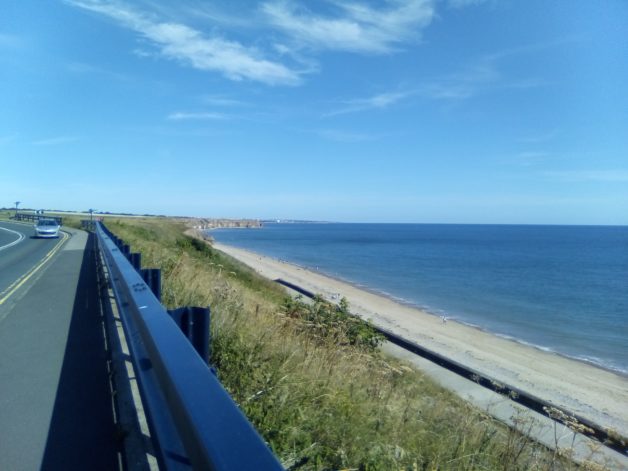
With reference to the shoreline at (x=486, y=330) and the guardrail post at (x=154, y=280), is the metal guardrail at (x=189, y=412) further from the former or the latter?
the shoreline at (x=486, y=330)

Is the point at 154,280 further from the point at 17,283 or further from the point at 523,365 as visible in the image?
the point at 523,365

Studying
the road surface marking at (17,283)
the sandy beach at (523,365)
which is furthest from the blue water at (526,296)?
the road surface marking at (17,283)

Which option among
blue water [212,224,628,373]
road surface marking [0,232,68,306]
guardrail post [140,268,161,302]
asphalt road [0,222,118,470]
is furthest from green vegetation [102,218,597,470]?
blue water [212,224,628,373]

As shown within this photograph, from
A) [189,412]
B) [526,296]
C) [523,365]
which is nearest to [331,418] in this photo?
[189,412]

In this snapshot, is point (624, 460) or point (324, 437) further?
point (624, 460)

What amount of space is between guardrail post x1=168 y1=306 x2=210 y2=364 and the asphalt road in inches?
37.0

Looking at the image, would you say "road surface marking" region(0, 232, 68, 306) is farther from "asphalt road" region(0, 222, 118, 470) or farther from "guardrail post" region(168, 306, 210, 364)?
"guardrail post" region(168, 306, 210, 364)

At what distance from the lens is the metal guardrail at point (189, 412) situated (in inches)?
54.3

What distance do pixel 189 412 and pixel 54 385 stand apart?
149 inches

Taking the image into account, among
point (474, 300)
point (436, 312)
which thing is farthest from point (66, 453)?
point (474, 300)

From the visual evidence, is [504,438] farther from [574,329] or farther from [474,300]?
[474,300]

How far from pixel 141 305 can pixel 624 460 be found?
11308 millimetres

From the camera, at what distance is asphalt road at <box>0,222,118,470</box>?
10.7 ft

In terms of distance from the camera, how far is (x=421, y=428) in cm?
445
